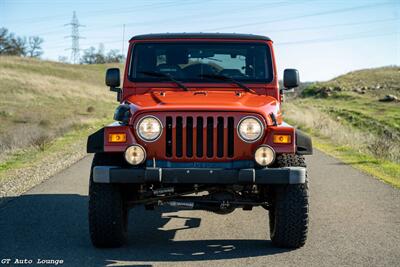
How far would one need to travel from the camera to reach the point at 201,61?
7766mm

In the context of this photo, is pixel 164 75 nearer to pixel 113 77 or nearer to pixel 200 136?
pixel 113 77

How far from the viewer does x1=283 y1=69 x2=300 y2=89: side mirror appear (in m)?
7.85

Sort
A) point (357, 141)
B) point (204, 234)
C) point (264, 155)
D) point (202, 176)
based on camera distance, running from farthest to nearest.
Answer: point (357, 141) → point (204, 234) → point (264, 155) → point (202, 176)

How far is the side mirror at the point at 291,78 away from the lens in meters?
7.85

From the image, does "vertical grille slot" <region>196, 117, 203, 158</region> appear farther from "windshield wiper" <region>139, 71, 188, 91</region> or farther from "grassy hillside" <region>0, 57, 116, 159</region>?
Answer: "grassy hillside" <region>0, 57, 116, 159</region>

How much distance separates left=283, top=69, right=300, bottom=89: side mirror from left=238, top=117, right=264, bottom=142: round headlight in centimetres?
183

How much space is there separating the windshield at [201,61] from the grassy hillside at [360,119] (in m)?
4.64

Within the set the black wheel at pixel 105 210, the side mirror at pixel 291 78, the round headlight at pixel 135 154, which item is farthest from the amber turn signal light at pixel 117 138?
the side mirror at pixel 291 78

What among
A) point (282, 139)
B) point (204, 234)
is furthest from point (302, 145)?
point (204, 234)

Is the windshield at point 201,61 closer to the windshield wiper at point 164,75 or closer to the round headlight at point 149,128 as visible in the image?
the windshield wiper at point 164,75

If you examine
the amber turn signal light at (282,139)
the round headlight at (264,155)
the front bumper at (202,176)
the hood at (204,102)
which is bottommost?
the front bumper at (202,176)

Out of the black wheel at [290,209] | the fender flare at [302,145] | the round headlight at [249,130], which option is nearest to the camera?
the round headlight at [249,130]

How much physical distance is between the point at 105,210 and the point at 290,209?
1746 mm

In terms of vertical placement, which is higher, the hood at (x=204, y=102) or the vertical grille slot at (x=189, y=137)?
the hood at (x=204, y=102)
